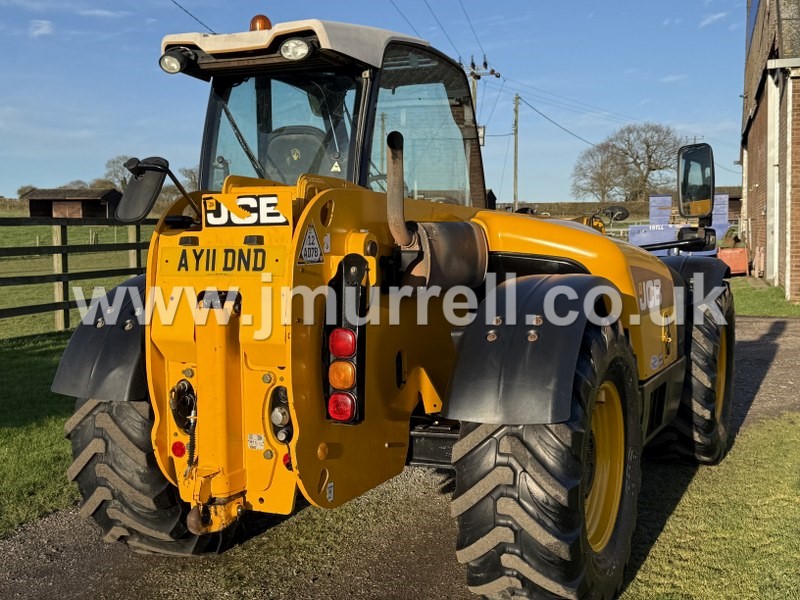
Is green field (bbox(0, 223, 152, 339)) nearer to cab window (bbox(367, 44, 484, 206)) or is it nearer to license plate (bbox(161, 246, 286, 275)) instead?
cab window (bbox(367, 44, 484, 206))

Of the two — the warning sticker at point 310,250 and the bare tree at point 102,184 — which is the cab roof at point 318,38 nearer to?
the warning sticker at point 310,250

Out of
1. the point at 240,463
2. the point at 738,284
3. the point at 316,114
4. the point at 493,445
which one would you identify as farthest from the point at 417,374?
the point at 738,284

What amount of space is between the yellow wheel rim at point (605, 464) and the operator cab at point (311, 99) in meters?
1.44

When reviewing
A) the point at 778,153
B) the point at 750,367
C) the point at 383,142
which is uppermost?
the point at 778,153

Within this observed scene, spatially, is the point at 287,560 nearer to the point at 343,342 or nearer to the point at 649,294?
the point at 343,342

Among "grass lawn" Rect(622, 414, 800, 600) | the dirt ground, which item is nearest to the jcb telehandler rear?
the dirt ground

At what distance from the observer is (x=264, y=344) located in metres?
2.83

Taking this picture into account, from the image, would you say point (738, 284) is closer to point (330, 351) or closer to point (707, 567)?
point (707, 567)

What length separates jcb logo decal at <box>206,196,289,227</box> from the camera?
2857 mm

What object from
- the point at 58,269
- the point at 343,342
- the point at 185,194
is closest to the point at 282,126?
the point at 185,194

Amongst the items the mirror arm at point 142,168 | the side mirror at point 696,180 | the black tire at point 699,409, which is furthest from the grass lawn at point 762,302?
the mirror arm at point 142,168

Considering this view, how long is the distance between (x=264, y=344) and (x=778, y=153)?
17.4m

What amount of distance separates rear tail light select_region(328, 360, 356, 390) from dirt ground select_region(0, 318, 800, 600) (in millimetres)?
1078

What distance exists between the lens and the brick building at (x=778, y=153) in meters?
14.6
